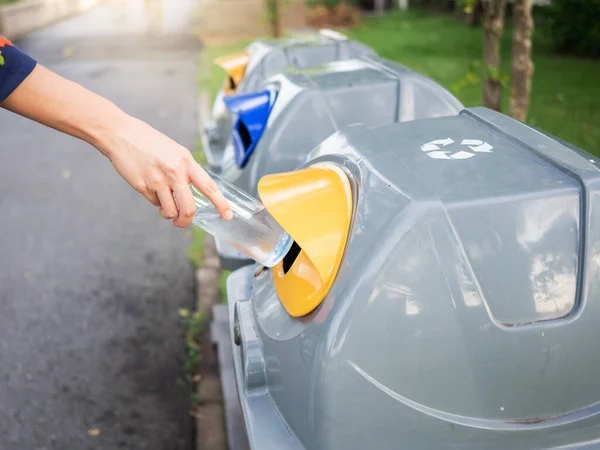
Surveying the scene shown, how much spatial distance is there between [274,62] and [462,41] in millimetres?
10617

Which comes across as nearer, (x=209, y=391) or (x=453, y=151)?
(x=453, y=151)

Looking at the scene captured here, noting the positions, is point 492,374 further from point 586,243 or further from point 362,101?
point 362,101

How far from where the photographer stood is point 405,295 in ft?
5.13

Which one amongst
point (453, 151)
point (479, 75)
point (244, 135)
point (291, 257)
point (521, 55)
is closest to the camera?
point (453, 151)

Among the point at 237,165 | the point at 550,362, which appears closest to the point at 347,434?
the point at 550,362

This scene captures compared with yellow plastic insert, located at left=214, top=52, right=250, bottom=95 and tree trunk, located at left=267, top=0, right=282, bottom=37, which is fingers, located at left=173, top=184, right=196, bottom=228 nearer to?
yellow plastic insert, located at left=214, top=52, right=250, bottom=95

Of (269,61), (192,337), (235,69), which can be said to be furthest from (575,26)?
(192,337)

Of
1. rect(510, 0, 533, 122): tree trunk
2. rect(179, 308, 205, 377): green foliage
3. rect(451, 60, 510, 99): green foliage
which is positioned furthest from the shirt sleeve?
rect(510, 0, 533, 122): tree trunk

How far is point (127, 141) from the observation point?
159cm

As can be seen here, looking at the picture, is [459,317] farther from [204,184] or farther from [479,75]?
[479,75]

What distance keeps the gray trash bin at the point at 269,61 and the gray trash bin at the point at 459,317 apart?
2.26m

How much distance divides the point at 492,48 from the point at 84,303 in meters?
3.48

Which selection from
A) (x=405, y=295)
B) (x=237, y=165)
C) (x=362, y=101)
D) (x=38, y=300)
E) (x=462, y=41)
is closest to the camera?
(x=405, y=295)

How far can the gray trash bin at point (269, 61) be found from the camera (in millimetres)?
3889
